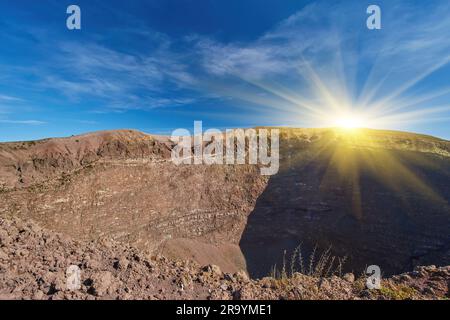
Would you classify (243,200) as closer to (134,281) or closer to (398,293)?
(398,293)

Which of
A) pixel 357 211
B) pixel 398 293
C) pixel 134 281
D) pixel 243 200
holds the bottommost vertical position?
pixel 357 211

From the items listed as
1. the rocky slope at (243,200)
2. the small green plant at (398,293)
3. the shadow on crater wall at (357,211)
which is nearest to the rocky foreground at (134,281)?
the small green plant at (398,293)

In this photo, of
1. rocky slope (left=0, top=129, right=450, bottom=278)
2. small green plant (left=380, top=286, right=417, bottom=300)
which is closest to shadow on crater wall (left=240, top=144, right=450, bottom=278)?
rocky slope (left=0, top=129, right=450, bottom=278)

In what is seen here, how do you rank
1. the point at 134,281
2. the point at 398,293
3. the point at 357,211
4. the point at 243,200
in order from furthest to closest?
the point at 243,200 → the point at 357,211 → the point at 398,293 → the point at 134,281

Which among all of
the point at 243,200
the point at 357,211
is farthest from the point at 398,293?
the point at 243,200

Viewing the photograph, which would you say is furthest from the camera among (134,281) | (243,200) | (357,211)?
(243,200)

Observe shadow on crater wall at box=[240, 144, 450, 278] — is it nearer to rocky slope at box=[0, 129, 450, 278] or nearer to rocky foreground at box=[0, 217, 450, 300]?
rocky slope at box=[0, 129, 450, 278]

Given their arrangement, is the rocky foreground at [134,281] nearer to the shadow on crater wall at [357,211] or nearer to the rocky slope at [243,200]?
the rocky slope at [243,200]
